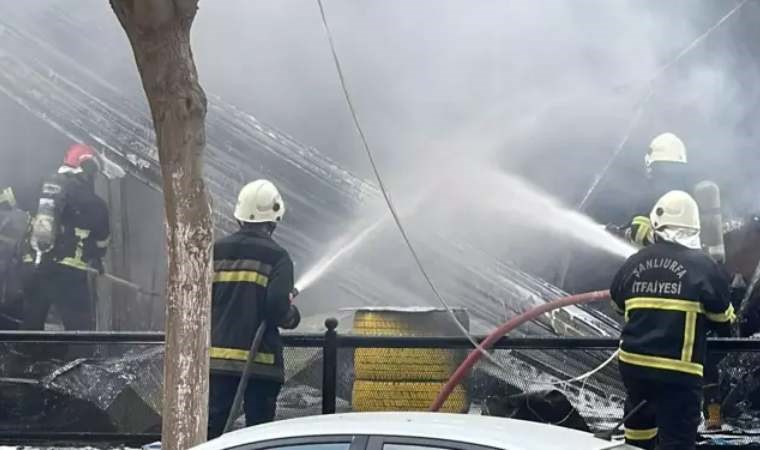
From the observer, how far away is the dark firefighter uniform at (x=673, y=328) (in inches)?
242

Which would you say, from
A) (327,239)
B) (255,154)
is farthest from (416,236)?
(255,154)

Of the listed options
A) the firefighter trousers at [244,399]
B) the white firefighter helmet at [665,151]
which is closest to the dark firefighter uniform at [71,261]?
the firefighter trousers at [244,399]

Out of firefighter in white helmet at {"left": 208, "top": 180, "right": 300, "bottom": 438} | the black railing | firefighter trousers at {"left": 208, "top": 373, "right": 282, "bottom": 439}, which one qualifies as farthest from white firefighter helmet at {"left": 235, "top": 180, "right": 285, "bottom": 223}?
firefighter trousers at {"left": 208, "top": 373, "right": 282, "bottom": 439}

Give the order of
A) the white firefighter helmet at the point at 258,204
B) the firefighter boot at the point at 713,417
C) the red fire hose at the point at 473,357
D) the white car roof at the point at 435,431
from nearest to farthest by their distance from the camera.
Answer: the white car roof at the point at 435,431
the white firefighter helmet at the point at 258,204
the red fire hose at the point at 473,357
the firefighter boot at the point at 713,417

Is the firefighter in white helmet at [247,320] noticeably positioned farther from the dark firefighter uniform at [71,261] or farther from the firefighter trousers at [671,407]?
the dark firefighter uniform at [71,261]

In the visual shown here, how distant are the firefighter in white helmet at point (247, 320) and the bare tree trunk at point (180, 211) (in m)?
1.03

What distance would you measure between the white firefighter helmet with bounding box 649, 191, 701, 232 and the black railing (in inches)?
41.5

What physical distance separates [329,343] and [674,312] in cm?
225

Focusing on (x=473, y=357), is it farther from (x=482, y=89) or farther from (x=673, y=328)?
(x=482, y=89)

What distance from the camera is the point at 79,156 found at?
10.1m

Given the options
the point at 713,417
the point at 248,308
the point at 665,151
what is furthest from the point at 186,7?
the point at 713,417

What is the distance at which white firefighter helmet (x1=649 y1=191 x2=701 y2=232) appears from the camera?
6.31 metres

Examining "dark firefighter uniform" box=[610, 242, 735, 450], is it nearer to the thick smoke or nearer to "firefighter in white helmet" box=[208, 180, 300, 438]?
"firefighter in white helmet" box=[208, 180, 300, 438]

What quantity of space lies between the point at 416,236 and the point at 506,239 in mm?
779
